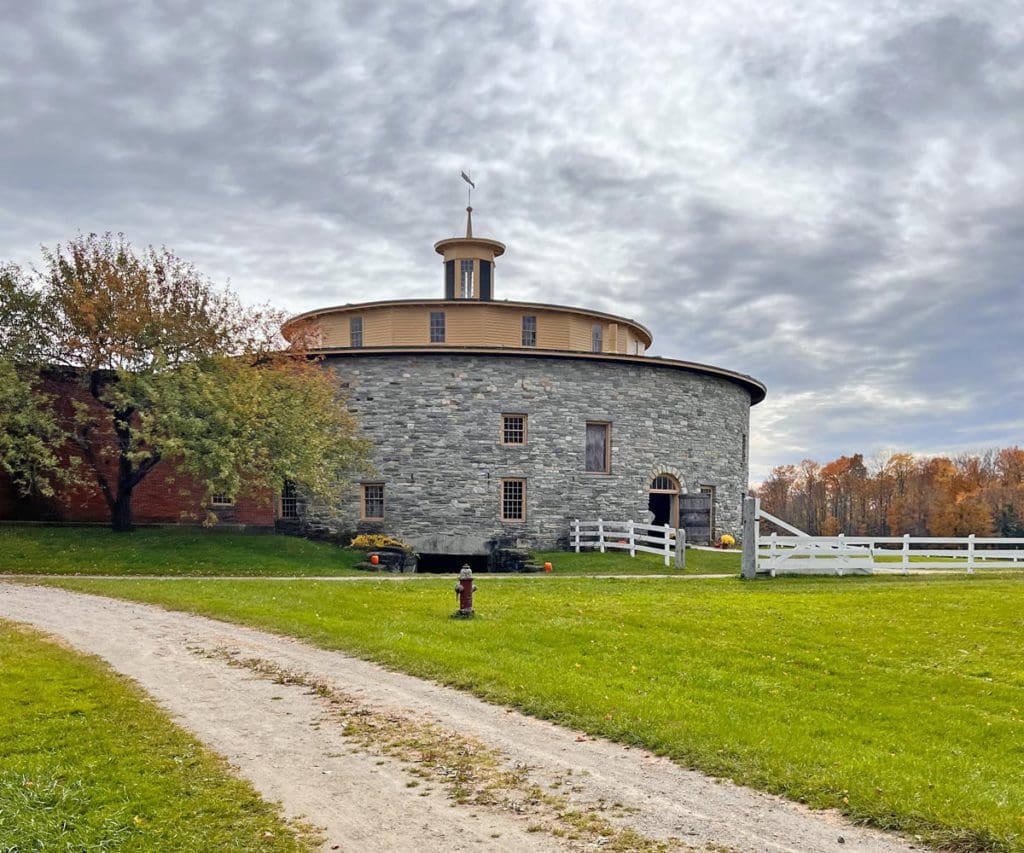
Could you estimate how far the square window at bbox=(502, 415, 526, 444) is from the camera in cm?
3006

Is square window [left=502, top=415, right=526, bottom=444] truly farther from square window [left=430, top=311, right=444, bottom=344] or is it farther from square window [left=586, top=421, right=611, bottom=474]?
square window [left=430, top=311, right=444, bottom=344]

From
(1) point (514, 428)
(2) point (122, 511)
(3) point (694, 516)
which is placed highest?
(1) point (514, 428)

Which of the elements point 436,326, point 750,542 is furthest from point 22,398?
point 750,542

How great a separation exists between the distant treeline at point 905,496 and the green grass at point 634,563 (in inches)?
1670

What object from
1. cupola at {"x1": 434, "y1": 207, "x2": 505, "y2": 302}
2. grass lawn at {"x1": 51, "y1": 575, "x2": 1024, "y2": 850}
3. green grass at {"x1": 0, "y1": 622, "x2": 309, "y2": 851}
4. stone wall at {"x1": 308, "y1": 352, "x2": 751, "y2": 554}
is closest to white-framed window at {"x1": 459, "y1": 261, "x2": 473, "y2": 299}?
cupola at {"x1": 434, "y1": 207, "x2": 505, "y2": 302}

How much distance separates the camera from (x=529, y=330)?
33.7 metres

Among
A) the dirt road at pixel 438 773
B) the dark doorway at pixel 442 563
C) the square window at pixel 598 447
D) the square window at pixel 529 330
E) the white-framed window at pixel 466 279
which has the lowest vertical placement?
the dark doorway at pixel 442 563

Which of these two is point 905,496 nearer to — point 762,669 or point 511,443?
point 511,443

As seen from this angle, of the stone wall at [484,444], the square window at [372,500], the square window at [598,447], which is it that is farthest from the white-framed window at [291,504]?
the square window at [598,447]

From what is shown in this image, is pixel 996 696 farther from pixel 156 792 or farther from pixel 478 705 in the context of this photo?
pixel 156 792

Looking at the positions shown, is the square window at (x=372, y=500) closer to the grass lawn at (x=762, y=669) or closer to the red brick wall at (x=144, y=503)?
the red brick wall at (x=144, y=503)

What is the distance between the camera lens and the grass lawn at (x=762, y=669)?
668 cm

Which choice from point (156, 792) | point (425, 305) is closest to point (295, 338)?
point (425, 305)

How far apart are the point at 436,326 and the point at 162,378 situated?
11.9m
